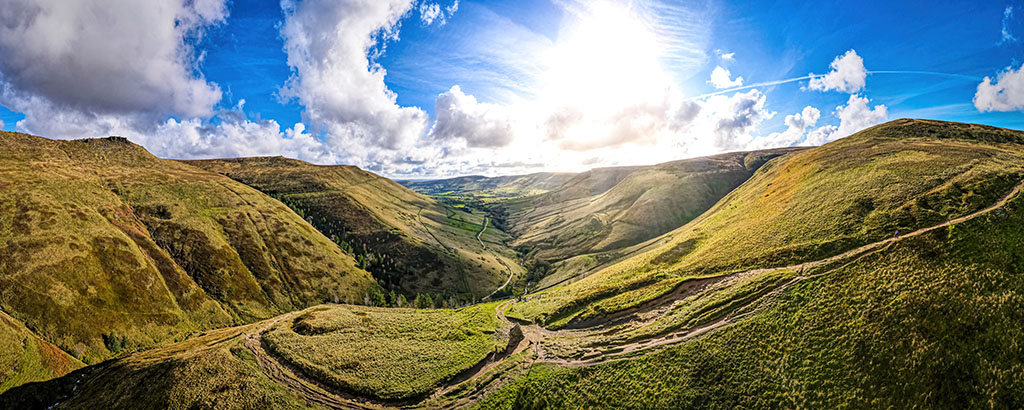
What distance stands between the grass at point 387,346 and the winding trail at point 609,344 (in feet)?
5.32

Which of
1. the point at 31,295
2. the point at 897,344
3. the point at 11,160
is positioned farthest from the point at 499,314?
the point at 11,160

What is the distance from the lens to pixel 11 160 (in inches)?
6280

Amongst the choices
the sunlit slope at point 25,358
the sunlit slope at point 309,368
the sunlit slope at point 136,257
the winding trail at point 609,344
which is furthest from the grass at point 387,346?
the sunlit slope at point 136,257

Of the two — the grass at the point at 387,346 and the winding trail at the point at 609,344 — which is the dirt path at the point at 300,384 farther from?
the grass at the point at 387,346

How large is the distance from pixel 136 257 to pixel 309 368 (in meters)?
124

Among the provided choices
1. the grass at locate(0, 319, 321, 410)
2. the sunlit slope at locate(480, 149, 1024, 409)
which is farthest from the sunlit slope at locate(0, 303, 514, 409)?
the sunlit slope at locate(480, 149, 1024, 409)

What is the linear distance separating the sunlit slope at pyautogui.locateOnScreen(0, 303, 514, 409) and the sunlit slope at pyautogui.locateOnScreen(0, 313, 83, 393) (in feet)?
10.5

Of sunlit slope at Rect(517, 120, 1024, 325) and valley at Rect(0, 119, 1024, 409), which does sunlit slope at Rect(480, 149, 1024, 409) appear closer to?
valley at Rect(0, 119, 1024, 409)

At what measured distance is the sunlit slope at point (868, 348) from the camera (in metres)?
31.9

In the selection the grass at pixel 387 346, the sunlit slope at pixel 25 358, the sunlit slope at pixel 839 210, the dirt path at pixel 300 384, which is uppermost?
the sunlit slope at pixel 839 210

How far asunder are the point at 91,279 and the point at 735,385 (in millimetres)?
171188

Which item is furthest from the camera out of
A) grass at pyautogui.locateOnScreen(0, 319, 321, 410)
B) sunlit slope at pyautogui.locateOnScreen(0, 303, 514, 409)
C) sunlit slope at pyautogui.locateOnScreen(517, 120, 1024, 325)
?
sunlit slope at pyautogui.locateOnScreen(517, 120, 1024, 325)

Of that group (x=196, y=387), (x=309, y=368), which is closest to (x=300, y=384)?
(x=309, y=368)

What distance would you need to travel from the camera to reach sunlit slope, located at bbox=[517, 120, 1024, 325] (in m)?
56.7
